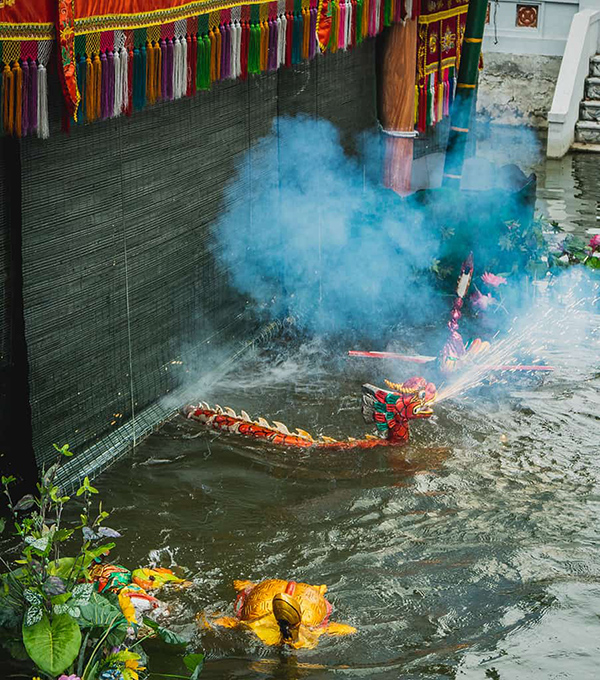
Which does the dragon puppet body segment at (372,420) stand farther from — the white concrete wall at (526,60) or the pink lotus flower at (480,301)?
the white concrete wall at (526,60)

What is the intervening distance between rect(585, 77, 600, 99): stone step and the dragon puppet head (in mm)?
11077

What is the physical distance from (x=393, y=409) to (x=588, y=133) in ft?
34.8

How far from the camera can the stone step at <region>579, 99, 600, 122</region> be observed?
53.2 ft

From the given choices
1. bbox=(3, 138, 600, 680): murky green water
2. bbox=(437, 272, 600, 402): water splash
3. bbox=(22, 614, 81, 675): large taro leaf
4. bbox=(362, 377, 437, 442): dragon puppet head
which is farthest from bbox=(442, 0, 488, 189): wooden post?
bbox=(22, 614, 81, 675): large taro leaf

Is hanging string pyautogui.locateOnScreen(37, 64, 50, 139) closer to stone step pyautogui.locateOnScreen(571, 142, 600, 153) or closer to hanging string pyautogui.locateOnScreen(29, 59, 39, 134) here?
hanging string pyautogui.locateOnScreen(29, 59, 39, 134)

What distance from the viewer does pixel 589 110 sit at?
1625cm

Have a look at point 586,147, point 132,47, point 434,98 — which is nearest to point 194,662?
point 132,47

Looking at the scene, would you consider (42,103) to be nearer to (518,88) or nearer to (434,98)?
(434,98)

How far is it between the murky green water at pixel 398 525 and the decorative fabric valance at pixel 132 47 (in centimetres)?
223

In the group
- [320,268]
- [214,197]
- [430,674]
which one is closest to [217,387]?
[214,197]

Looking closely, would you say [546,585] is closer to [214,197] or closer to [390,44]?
[214,197]

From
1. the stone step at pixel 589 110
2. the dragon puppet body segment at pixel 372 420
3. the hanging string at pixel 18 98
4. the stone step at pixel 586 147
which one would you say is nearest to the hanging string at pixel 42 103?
the hanging string at pixel 18 98

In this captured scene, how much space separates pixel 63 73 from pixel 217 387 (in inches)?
126

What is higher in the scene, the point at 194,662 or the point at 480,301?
the point at 194,662
